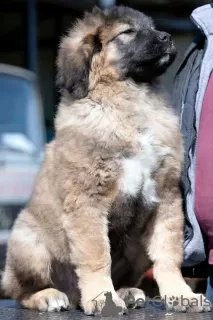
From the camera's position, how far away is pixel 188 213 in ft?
13.0

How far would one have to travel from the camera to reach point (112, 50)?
4207 mm

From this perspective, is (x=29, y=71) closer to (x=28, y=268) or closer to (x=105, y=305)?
(x=28, y=268)

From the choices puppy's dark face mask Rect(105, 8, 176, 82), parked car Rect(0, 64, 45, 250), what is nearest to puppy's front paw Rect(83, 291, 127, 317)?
puppy's dark face mask Rect(105, 8, 176, 82)

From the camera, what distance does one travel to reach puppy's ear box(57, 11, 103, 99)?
161 inches

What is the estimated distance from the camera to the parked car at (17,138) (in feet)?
22.0

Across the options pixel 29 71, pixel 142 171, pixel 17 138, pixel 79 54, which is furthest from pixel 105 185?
pixel 29 71

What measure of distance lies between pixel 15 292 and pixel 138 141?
1.00m

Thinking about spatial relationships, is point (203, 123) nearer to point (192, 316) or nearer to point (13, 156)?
point (192, 316)

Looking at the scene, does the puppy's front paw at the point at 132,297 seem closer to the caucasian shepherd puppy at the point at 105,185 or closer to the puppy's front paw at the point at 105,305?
the caucasian shepherd puppy at the point at 105,185

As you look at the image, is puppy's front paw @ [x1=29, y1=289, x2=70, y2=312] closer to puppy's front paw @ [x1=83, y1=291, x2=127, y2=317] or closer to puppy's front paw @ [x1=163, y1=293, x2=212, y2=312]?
puppy's front paw @ [x1=83, y1=291, x2=127, y2=317]

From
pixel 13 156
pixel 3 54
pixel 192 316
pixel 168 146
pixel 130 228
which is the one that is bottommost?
pixel 192 316

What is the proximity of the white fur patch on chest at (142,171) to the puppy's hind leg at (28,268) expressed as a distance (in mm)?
574

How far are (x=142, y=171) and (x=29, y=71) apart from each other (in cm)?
584

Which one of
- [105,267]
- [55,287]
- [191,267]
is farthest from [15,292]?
[191,267]
